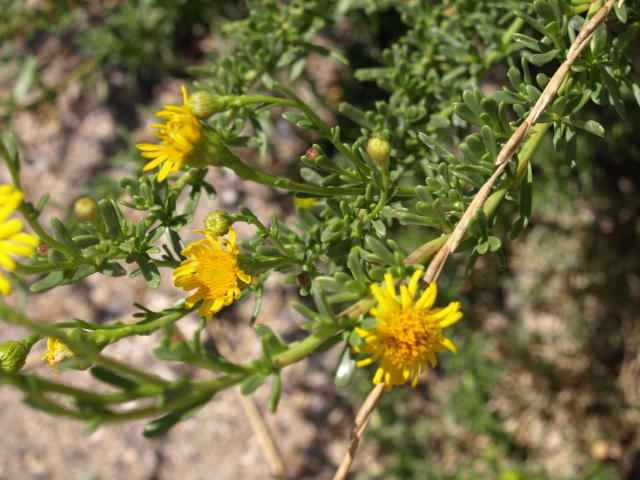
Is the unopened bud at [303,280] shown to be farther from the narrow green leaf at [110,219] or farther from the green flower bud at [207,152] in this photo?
the narrow green leaf at [110,219]

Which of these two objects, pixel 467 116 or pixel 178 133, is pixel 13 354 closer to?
pixel 178 133

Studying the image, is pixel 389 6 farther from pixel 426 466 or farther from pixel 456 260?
pixel 426 466

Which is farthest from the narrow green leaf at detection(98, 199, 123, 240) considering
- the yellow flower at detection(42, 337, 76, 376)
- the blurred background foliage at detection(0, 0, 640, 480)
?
the blurred background foliage at detection(0, 0, 640, 480)

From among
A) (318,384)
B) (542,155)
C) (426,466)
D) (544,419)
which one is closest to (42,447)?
(318,384)

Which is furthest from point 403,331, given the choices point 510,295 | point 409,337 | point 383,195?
point 510,295

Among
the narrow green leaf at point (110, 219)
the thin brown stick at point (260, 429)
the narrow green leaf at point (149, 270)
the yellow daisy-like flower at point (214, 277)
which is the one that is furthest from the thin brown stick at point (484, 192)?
the thin brown stick at point (260, 429)
